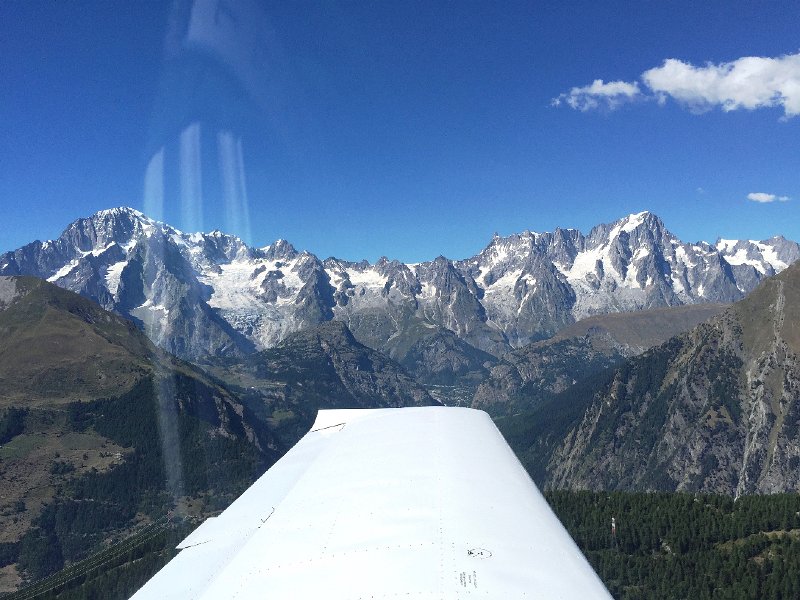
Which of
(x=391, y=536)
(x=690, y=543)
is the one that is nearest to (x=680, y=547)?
(x=690, y=543)

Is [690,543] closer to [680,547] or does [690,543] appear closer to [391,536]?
[680,547]

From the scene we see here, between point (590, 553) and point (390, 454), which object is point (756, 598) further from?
point (390, 454)

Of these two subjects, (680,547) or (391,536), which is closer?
(391,536)

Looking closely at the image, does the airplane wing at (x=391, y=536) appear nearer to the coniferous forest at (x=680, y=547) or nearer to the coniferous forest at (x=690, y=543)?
the coniferous forest at (x=690, y=543)

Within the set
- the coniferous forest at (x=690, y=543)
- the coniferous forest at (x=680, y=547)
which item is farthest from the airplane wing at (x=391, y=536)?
the coniferous forest at (x=680, y=547)

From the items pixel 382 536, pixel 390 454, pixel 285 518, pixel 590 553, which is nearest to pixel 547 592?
pixel 382 536

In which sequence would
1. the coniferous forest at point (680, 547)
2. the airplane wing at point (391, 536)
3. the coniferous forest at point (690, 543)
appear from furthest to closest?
the coniferous forest at point (680, 547), the coniferous forest at point (690, 543), the airplane wing at point (391, 536)

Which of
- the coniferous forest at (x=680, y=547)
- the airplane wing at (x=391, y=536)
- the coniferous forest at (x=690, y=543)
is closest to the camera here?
the airplane wing at (x=391, y=536)

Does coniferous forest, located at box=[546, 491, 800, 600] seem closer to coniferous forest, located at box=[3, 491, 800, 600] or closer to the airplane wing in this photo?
coniferous forest, located at box=[3, 491, 800, 600]
